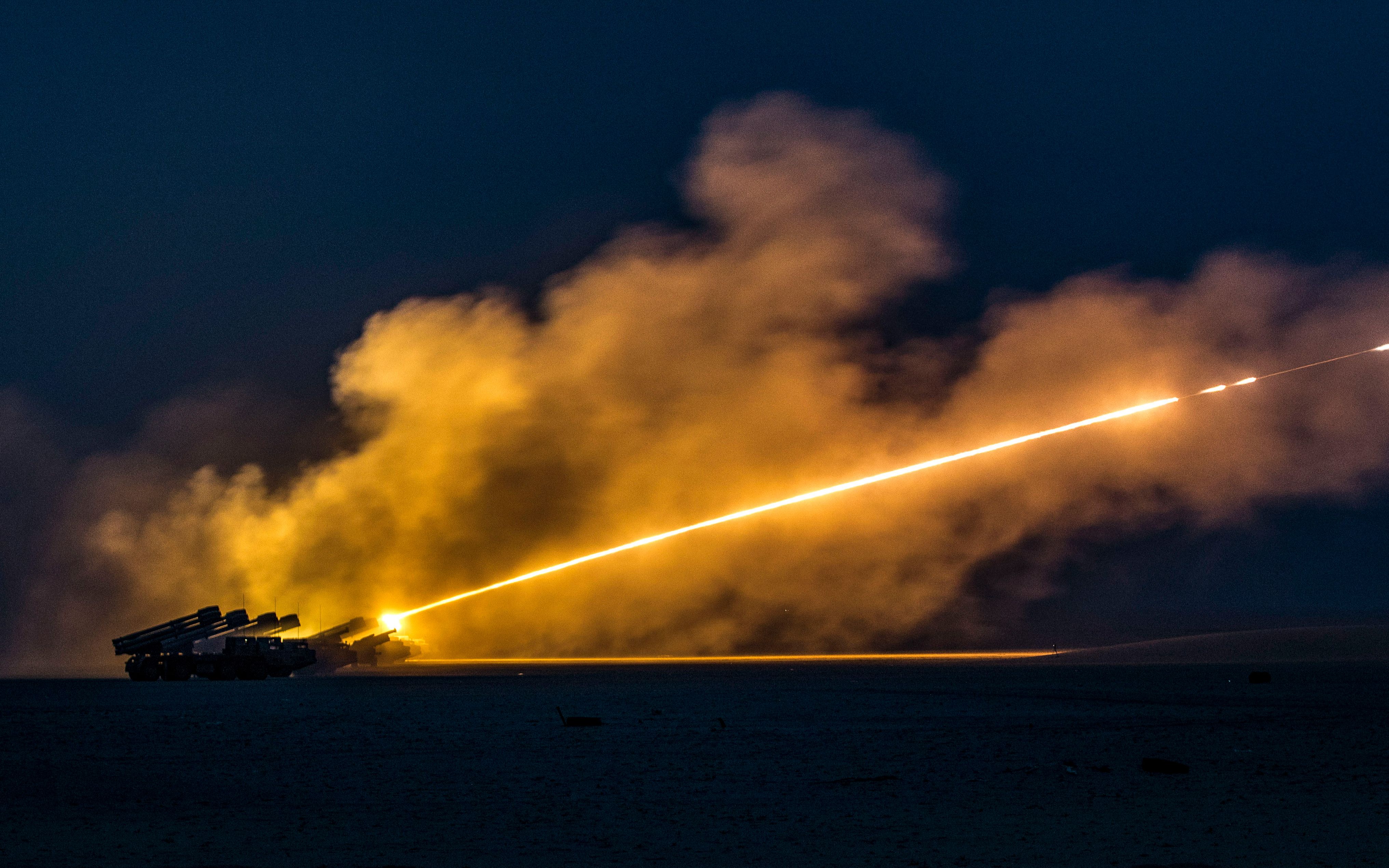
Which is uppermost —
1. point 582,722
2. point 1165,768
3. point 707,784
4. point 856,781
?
point 582,722

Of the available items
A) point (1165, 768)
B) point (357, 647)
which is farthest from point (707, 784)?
point (357, 647)

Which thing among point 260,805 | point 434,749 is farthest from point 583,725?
point 260,805

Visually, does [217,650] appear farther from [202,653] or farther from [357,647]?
[357,647]

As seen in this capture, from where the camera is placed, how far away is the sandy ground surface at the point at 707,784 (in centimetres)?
1552

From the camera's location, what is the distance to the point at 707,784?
71.1 ft

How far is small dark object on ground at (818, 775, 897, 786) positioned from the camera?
21547 millimetres

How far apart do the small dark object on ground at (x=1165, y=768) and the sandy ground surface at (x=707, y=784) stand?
0.65 feet

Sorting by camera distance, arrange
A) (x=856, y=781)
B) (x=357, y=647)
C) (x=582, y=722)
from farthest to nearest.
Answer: (x=357, y=647)
(x=582, y=722)
(x=856, y=781)

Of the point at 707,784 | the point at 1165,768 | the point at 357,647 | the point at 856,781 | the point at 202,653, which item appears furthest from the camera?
the point at 357,647

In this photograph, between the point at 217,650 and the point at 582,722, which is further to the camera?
the point at 217,650

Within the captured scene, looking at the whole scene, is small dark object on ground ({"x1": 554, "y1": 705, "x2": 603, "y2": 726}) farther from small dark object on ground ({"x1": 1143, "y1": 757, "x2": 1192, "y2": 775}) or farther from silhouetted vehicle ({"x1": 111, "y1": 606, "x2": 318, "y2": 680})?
silhouetted vehicle ({"x1": 111, "y1": 606, "x2": 318, "y2": 680})

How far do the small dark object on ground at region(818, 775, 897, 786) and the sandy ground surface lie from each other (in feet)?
0.29

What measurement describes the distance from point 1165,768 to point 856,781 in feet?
18.7

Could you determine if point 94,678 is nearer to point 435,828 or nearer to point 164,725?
point 164,725
